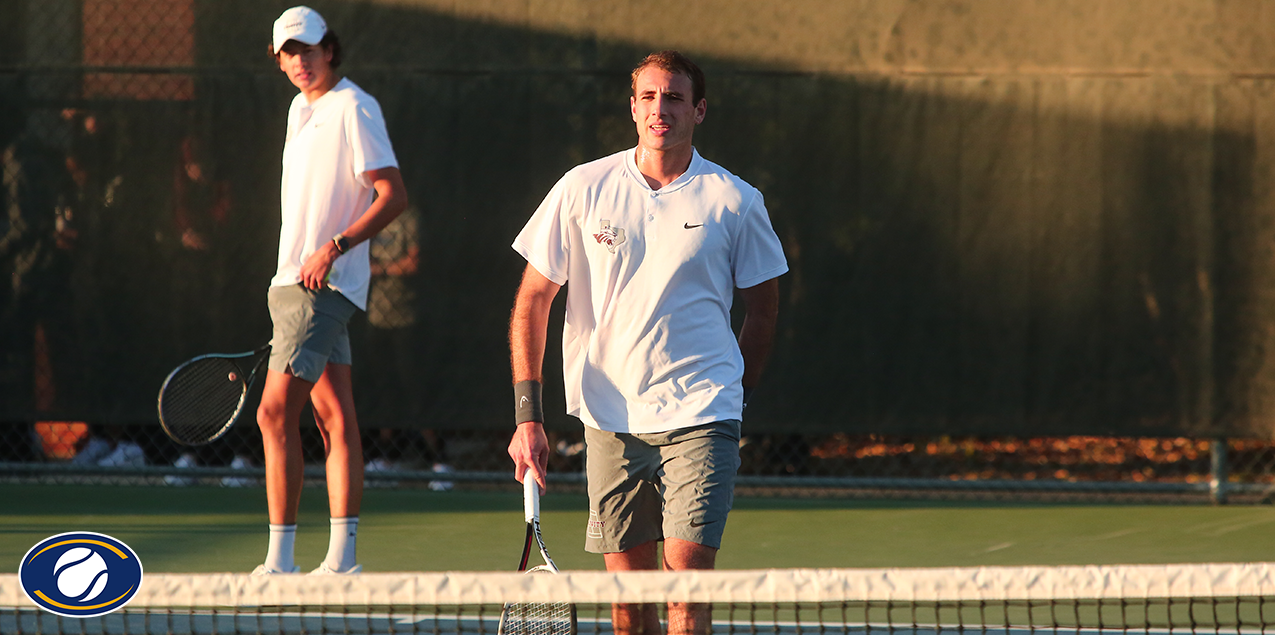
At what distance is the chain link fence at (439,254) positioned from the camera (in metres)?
5.38

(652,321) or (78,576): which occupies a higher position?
(652,321)

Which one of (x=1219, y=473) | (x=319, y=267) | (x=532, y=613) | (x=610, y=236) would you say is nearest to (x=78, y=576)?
(x=532, y=613)

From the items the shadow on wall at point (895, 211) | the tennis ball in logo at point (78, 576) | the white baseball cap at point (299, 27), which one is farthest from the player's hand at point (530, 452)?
the shadow on wall at point (895, 211)

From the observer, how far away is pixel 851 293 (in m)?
5.39

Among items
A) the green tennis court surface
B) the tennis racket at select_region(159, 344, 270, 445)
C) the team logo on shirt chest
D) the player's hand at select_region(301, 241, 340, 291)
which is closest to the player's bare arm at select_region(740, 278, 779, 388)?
the team logo on shirt chest

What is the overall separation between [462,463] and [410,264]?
0.91m

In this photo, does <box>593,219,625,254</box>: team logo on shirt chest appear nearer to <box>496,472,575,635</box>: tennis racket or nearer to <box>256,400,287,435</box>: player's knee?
<box>496,472,575,635</box>: tennis racket

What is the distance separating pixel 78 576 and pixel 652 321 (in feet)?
4.17

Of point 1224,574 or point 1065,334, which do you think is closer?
point 1224,574

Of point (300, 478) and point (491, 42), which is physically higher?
point (491, 42)

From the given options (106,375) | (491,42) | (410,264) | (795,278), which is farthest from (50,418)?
(795,278)

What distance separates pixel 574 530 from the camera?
16.3 ft

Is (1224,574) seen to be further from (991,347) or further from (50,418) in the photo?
(50,418)

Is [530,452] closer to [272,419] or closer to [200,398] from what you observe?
[272,419]
